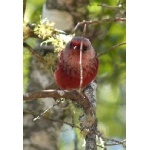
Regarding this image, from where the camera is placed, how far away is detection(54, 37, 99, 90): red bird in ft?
5.38

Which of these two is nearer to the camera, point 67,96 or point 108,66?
point 67,96

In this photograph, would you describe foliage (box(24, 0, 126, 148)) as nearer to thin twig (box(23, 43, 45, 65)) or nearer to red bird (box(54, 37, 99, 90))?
thin twig (box(23, 43, 45, 65))

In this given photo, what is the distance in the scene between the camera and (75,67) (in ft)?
5.39

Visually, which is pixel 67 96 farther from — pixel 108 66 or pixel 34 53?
pixel 108 66

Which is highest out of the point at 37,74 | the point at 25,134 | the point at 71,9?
the point at 71,9

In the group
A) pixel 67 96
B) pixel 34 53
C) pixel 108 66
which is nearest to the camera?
pixel 67 96

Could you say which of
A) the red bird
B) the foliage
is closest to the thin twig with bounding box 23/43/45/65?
the foliage

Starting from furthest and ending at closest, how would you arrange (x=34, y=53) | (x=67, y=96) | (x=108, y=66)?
(x=108, y=66) < (x=34, y=53) < (x=67, y=96)

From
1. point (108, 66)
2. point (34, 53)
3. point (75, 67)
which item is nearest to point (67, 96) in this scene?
point (75, 67)
